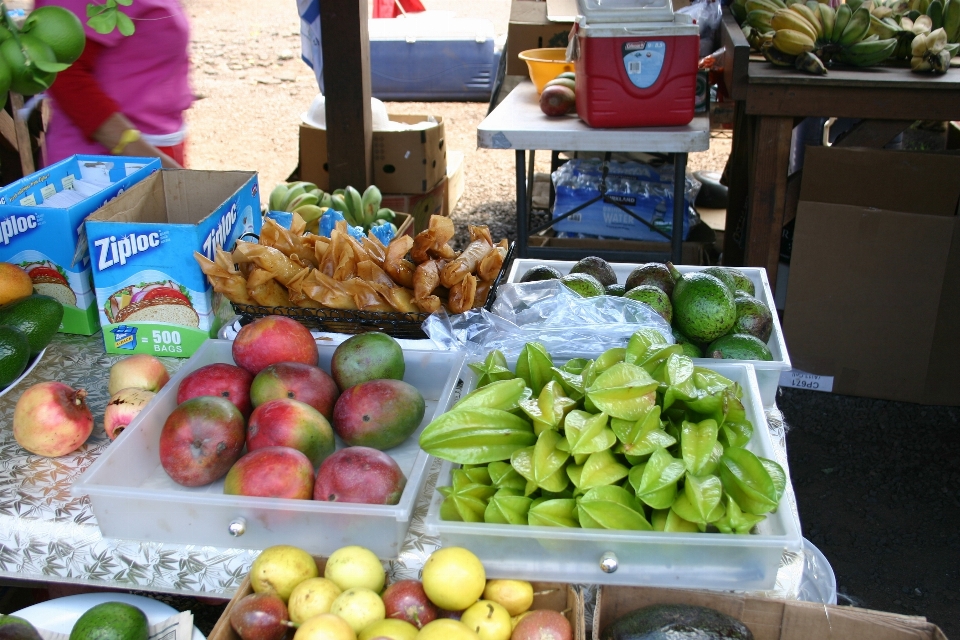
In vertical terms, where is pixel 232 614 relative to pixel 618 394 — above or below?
below

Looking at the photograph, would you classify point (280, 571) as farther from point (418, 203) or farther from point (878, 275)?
point (418, 203)

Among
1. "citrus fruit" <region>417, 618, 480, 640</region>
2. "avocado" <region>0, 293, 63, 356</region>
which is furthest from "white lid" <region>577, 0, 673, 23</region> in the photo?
"citrus fruit" <region>417, 618, 480, 640</region>

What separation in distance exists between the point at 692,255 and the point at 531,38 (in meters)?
1.82

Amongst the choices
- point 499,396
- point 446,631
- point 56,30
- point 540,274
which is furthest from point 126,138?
point 446,631

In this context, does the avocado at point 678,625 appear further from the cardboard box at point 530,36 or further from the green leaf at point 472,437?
the cardboard box at point 530,36

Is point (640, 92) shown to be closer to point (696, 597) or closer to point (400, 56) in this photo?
point (696, 597)

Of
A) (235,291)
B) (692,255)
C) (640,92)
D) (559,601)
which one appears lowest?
(692,255)

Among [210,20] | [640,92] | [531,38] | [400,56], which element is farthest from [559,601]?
[210,20]

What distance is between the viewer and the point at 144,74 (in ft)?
8.89

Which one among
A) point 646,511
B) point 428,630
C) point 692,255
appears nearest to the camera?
point 428,630

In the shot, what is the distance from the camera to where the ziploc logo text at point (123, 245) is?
1.81 metres

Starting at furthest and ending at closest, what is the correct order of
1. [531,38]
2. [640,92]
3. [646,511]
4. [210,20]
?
[210,20] < [531,38] < [640,92] < [646,511]

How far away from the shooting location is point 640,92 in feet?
11.0

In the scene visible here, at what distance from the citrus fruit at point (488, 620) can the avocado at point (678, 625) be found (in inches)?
6.8
